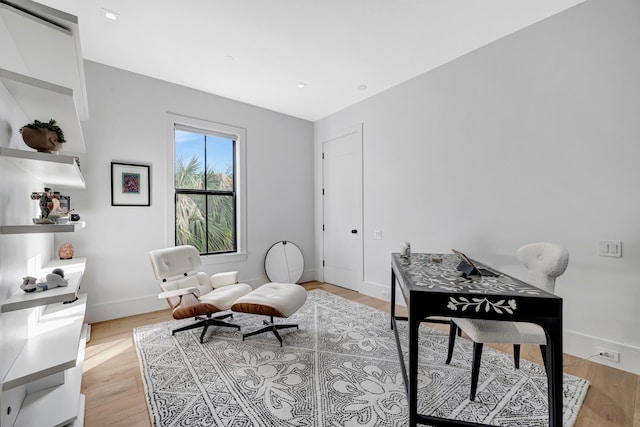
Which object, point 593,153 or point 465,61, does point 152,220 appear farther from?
point 593,153

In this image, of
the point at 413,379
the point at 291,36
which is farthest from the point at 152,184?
the point at 413,379

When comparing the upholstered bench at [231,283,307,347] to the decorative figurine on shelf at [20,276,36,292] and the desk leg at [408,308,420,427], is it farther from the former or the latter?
the decorative figurine on shelf at [20,276,36,292]

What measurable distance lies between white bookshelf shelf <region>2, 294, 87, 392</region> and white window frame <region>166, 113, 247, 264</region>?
70.0 inches

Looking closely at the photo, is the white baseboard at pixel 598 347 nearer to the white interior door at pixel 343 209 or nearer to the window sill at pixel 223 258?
the white interior door at pixel 343 209

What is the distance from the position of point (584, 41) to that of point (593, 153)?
880 millimetres

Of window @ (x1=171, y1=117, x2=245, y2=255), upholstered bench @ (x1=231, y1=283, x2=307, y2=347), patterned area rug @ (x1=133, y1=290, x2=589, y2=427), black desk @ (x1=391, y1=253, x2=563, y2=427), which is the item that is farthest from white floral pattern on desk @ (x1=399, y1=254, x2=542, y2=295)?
window @ (x1=171, y1=117, x2=245, y2=255)

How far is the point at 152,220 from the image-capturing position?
335 cm

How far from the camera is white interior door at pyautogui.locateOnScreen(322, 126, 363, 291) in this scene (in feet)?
13.5

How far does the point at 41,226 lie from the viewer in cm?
121

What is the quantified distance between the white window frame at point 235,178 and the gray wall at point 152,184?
1.9 inches

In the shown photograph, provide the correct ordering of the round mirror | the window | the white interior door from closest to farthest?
Answer: the window
the white interior door
the round mirror

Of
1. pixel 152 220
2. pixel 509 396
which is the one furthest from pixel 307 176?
pixel 509 396

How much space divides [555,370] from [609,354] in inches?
54.9

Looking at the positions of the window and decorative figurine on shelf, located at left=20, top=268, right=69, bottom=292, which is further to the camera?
the window
